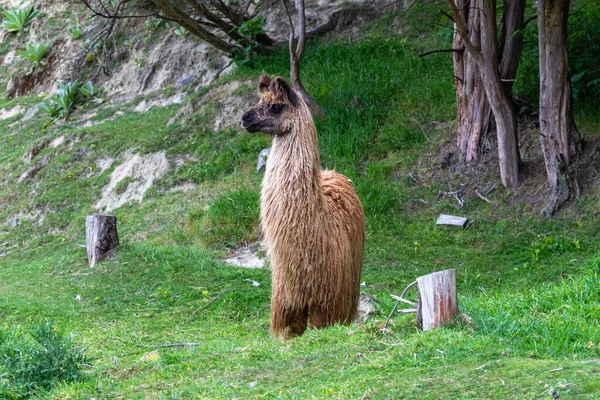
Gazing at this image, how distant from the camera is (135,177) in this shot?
1545 cm

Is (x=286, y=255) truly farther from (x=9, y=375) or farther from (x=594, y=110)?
(x=594, y=110)

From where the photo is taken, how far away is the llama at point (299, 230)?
7.05m

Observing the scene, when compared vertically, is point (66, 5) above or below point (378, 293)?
above

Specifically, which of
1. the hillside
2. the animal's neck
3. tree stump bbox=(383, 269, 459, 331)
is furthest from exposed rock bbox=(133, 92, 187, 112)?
tree stump bbox=(383, 269, 459, 331)

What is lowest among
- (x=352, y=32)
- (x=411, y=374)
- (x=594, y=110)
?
(x=411, y=374)

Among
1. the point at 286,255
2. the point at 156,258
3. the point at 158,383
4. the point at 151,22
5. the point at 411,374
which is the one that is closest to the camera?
the point at 411,374

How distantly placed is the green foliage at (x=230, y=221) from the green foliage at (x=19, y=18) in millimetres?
13146

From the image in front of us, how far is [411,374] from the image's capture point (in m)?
4.95

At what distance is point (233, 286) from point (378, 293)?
1.80 meters

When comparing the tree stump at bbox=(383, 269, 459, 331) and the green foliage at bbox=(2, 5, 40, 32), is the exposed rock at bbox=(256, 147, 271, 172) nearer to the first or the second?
the tree stump at bbox=(383, 269, 459, 331)

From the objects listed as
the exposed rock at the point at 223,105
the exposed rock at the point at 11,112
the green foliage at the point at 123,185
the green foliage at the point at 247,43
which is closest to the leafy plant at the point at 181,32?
the exposed rock at the point at 223,105

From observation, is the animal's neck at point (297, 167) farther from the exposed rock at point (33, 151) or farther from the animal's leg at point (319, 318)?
the exposed rock at point (33, 151)

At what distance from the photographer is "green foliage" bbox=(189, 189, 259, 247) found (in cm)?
1195

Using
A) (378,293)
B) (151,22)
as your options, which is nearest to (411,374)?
(378,293)
